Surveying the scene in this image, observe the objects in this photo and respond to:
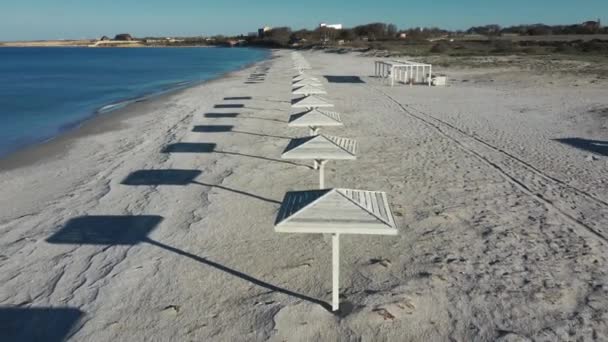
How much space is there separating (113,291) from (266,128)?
28.9ft

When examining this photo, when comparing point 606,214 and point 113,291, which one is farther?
point 606,214

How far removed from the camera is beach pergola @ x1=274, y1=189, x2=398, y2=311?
A: 12.9 feet

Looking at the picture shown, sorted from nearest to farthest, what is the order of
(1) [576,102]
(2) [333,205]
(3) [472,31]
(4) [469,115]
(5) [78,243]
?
(2) [333,205]
(5) [78,243]
(4) [469,115]
(1) [576,102]
(3) [472,31]

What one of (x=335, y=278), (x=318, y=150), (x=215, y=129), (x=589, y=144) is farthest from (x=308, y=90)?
(x=335, y=278)

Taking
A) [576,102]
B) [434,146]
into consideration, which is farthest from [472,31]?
[434,146]

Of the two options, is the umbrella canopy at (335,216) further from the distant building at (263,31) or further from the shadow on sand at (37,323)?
the distant building at (263,31)

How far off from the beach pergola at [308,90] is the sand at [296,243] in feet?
3.92

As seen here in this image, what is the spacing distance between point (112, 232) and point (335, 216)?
401cm

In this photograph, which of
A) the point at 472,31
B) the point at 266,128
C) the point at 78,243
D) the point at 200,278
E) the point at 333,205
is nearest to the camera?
the point at 333,205

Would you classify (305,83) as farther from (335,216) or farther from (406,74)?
(406,74)

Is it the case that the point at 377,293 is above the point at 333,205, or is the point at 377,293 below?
below

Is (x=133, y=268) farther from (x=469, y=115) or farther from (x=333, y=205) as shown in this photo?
(x=469, y=115)

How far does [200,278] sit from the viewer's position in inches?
210

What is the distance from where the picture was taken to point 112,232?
21.9 feet
